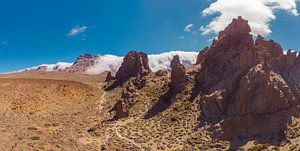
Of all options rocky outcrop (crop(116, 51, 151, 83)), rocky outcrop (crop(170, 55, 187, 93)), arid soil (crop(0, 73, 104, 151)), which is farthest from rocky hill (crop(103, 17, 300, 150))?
rocky outcrop (crop(116, 51, 151, 83))

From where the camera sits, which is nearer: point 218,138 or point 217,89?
point 218,138

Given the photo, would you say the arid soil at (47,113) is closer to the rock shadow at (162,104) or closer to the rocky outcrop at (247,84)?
the rock shadow at (162,104)

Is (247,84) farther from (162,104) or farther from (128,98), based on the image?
(128,98)

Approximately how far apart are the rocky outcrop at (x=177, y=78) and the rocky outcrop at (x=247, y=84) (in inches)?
123

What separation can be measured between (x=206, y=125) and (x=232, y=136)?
592cm

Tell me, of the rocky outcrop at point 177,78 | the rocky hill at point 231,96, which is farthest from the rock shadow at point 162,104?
the rocky outcrop at point 177,78

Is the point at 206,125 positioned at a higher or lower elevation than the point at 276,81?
lower

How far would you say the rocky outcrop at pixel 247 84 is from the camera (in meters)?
63.4

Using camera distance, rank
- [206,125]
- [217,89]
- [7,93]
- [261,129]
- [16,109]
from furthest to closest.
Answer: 1. [7,93]
2. [16,109]
3. [217,89]
4. [206,125]
5. [261,129]

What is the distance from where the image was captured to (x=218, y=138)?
206 feet

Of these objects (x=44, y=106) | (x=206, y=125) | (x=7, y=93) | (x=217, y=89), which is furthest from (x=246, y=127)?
(x=7, y=93)

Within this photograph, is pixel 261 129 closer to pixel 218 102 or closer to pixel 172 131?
pixel 218 102

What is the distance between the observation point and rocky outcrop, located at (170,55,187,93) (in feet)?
274

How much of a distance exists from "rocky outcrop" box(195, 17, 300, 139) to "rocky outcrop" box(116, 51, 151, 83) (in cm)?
2780
